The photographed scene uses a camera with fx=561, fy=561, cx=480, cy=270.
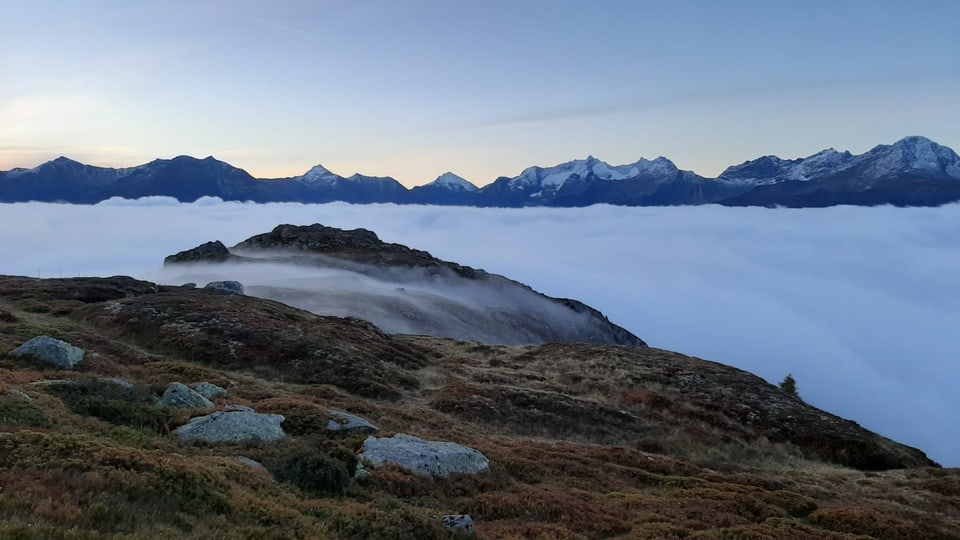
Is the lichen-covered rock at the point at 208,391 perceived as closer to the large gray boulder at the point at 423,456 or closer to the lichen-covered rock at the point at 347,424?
the lichen-covered rock at the point at 347,424

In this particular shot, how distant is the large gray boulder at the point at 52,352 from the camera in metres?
28.7

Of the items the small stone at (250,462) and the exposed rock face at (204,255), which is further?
the exposed rock face at (204,255)

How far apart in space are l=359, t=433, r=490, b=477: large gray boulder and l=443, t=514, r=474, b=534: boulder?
5.02 m

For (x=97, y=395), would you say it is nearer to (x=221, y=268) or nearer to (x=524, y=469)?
(x=524, y=469)

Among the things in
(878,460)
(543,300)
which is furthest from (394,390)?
(543,300)

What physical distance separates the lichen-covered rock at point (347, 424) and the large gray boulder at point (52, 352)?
15.1 meters

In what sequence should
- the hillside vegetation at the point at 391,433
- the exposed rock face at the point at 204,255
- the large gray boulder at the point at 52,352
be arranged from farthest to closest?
the exposed rock face at the point at 204,255, the large gray boulder at the point at 52,352, the hillside vegetation at the point at 391,433

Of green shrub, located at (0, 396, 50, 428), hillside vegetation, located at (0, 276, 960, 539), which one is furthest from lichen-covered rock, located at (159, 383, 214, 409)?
green shrub, located at (0, 396, 50, 428)

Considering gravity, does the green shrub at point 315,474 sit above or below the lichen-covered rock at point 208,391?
above

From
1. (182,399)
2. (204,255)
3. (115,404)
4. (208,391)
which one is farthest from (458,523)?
(204,255)

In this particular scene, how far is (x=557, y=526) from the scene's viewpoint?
661 inches

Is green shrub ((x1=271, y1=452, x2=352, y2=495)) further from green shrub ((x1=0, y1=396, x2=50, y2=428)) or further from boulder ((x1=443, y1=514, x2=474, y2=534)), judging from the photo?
green shrub ((x1=0, y1=396, x2=50, y2=428))

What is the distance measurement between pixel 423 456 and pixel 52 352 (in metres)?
22.0

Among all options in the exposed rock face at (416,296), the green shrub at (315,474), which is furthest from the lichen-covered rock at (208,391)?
the exposed rock face at (416,296)
